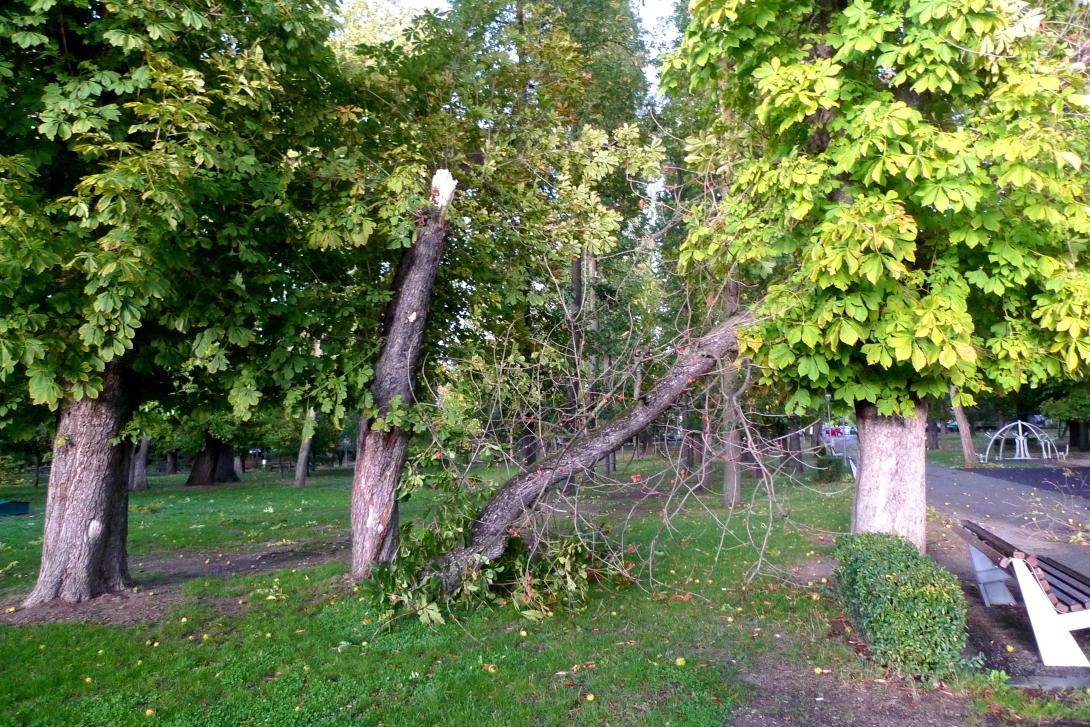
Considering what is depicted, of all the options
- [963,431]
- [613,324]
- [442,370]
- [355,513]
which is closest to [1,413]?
[355,513]

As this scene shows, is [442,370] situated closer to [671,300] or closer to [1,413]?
[671,300]

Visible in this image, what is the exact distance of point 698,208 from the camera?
6.24 m

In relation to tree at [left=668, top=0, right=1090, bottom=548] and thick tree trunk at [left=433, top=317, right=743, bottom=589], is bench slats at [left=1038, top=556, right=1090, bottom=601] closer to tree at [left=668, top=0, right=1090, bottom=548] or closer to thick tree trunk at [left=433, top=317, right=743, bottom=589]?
tree at [left=668, top=0, right=1090, bottom=548]

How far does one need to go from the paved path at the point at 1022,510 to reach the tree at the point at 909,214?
360 centimetres

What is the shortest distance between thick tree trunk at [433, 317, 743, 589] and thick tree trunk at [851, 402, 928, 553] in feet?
4.51

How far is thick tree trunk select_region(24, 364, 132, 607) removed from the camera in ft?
21.3

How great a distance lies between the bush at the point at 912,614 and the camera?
13.5ft

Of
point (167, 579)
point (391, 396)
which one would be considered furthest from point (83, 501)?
point (391, 396)

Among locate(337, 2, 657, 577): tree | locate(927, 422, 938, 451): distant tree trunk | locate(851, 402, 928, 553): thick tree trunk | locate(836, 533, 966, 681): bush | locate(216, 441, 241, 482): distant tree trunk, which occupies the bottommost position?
locate(216, 441, 241, 482): distant tree trunk

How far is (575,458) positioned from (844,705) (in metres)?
2.86

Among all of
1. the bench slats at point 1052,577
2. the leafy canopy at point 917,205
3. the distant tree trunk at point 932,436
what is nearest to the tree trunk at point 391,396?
the leafy canopy at point 917,205

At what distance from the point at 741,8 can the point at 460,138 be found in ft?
13.8

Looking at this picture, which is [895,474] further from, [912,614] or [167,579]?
[167,579]

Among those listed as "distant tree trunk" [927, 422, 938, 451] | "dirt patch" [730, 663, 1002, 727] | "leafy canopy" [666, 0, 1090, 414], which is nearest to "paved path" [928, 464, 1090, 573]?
"leafy canopy" [666, 0, 1090, 414]
